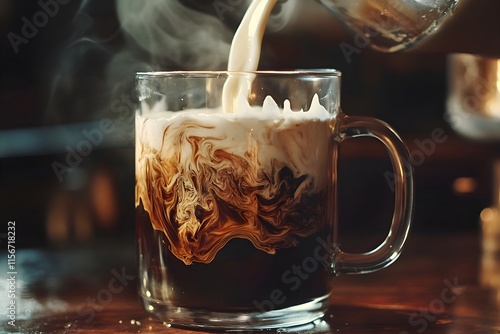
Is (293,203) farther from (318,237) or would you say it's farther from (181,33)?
(181,33)

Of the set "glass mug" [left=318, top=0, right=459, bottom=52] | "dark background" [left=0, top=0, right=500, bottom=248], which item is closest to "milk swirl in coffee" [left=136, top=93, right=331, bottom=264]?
"glass mug" [left=318, top=0, right=459, bottom=52]

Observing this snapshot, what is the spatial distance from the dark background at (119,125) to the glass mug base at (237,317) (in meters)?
0.61

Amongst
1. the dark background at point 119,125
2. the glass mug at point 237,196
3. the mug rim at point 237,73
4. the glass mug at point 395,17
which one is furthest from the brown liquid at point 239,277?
the dark background at point 119,125

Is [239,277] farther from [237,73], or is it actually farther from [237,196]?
[237,73]

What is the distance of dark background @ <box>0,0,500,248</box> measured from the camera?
1.53m

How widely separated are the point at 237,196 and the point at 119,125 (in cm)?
78

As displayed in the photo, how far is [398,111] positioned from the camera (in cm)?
169

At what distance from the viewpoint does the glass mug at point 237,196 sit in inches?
31.0

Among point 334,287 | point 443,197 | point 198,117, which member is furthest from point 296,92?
point 443,197

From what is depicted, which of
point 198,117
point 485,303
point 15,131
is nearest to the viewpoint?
point 198,117

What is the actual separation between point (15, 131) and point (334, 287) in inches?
31.5

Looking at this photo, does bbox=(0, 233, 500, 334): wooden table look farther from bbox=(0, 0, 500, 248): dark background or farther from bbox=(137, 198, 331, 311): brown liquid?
bbox=(0, 0, 500, 248): dark background

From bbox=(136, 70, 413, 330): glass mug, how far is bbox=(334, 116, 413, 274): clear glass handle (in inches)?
1.5

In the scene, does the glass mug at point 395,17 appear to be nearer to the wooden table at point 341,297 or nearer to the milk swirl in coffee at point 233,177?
the milk swirl in coffee at point 233,177
